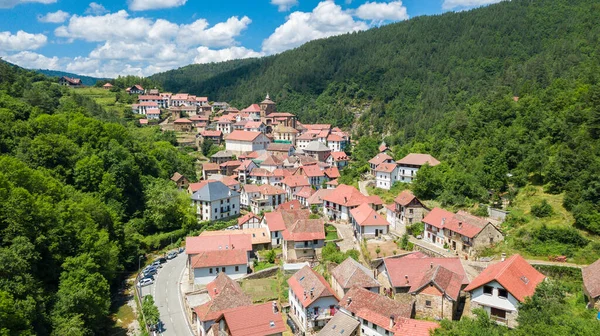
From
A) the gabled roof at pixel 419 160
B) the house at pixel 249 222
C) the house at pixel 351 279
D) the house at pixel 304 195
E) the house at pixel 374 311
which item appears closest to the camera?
the house at pixel 374 311

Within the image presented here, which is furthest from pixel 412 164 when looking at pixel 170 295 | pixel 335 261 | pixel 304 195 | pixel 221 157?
pixel 221 157

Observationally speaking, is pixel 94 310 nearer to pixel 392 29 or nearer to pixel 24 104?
pixel 24 104

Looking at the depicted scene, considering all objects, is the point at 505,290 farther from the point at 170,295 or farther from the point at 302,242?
the point at 170,295

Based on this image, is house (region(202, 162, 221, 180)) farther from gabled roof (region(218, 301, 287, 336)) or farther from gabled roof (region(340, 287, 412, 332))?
gabled roof (region(340, 287, 412, 332))

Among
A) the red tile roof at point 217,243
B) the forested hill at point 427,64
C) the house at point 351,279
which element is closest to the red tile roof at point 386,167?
the forested hill at point 427,64

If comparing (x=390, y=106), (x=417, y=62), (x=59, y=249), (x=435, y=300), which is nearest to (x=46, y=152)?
(x=59, y=249)

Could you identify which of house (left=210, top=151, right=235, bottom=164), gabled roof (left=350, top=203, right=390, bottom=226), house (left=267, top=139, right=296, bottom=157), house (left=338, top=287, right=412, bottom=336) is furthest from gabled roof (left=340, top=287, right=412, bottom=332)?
house (left=210, top=151, right=235, bottom=164)

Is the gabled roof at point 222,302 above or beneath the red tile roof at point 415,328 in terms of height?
beneath

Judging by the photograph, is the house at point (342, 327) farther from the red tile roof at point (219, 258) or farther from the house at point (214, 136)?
the house at point (214, 136)
